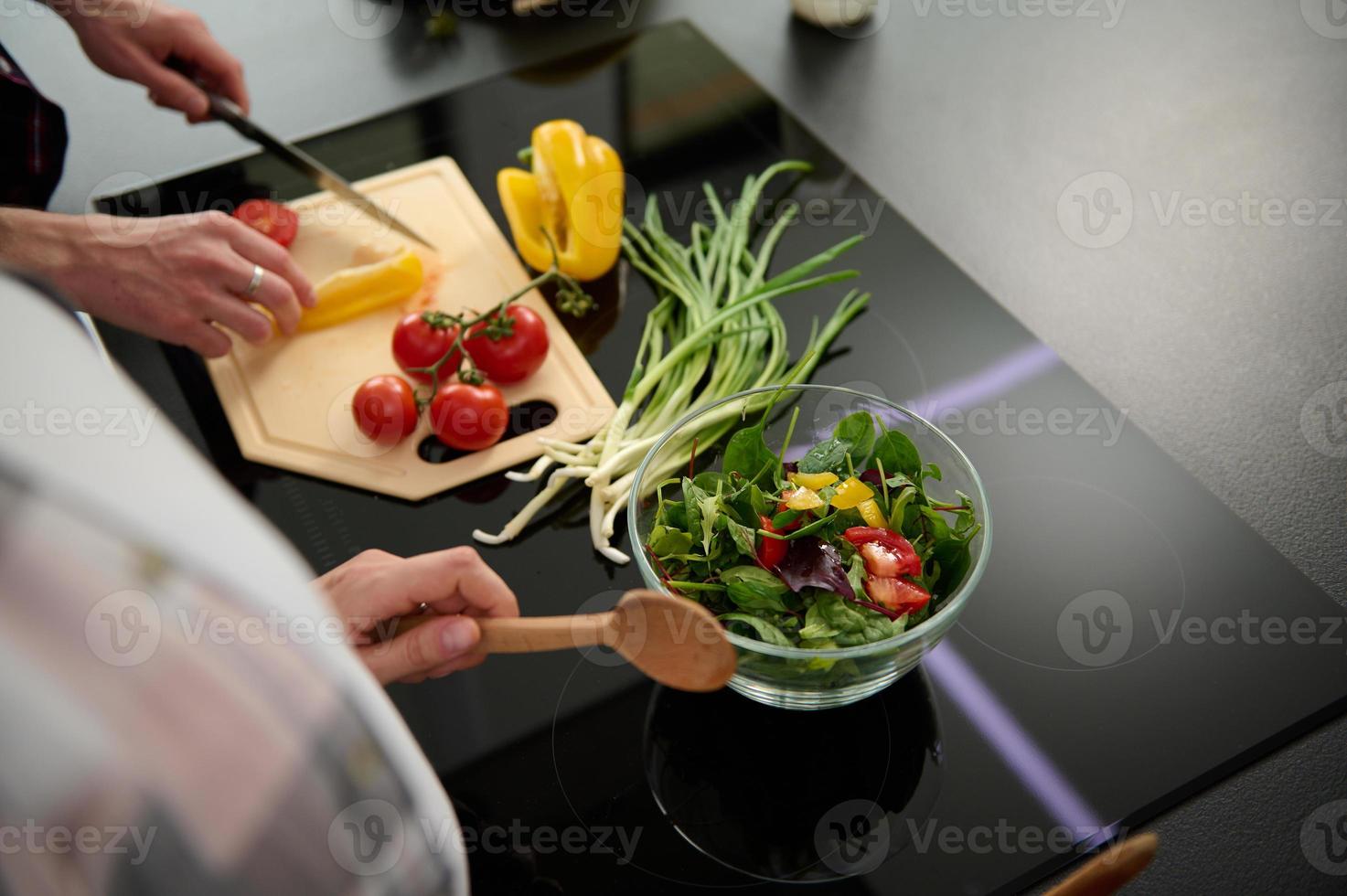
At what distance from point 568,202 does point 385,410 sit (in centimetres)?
38

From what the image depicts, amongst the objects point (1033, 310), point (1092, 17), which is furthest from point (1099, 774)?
point (1092, 17)

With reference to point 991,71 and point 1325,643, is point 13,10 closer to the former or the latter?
point 991,71

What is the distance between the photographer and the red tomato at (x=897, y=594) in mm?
861

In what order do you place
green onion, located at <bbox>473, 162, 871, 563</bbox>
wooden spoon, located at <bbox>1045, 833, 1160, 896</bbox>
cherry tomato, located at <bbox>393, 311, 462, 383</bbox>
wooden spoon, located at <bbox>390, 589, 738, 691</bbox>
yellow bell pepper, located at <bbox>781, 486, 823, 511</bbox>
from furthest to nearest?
cherry tomato, located at <bbox>393, 311, 462, 383</bbox> < green onion, located at <bbox>473, 162, 871, 563</bbox> < yellow bell pepper, located at <bbox>781, 486, 823, 511</bbox> < wooden spoon, located at <bbox>390, 589, 738, 691</bbox> < wooden spoon, located at <bbox>1045, 833, 1160, 896</bbox>

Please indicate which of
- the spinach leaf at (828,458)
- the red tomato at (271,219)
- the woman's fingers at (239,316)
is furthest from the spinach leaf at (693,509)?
the red tomato at (271,219)

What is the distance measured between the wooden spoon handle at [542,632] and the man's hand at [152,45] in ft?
3.29

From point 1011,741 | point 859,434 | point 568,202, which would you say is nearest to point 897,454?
point 859,434

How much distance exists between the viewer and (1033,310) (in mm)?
1376

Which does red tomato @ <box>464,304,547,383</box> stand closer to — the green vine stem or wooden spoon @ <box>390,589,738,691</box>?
the green vine stem

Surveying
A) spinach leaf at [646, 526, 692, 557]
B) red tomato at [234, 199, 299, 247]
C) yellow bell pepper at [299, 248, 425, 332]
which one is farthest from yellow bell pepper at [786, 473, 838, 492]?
red tomato at [234, 199, 299, 247]

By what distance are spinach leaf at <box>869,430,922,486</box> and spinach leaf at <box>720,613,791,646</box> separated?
0.66ft

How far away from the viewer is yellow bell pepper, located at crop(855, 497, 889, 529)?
3.06 ft

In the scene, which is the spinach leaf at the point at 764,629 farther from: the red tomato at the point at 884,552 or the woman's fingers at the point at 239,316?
the woman's fingers at the point at 239,316

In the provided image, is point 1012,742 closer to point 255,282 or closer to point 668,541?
point 668,541
